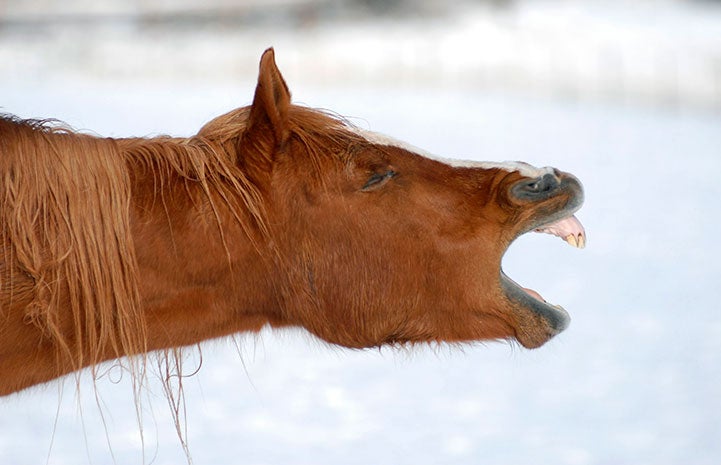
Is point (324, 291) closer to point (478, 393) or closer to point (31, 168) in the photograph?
point (31, 168)

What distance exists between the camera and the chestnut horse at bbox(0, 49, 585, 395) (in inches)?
76.2

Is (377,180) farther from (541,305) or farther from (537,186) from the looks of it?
(541,305)

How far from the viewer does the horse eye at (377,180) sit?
6.97ft

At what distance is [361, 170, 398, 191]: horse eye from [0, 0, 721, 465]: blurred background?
42cm

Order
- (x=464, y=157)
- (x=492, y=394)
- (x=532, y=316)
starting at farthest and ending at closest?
(x=464, y=157)
(x=492, y=394)
(x=532, y=316)

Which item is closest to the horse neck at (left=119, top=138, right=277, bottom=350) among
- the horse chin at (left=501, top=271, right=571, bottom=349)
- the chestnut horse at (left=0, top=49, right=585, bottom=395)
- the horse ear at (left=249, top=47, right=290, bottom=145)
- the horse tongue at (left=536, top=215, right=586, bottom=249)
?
the chestnut horse at (left=0, top=49, right=585, bottom=395)

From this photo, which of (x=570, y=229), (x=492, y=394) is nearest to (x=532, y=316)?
(x=570, y=229)

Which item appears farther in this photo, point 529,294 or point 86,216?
point 529,294

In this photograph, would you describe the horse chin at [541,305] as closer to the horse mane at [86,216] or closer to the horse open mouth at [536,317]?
the horse open mouth at [536,317]

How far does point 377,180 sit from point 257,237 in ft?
0.93

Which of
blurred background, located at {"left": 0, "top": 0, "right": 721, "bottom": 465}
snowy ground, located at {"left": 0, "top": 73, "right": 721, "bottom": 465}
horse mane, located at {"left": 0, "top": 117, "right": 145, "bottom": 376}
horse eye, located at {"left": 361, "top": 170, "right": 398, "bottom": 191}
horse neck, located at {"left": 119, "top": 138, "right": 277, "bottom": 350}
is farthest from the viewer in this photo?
blurred background, located at {"left": 0, "top": 0, "right": 721, "bottom": 465}

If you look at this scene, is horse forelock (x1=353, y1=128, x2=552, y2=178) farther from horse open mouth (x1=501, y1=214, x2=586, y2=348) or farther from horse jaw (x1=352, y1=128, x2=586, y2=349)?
horse open mouth (x1=501, y1=214, x2=586, y2=348)

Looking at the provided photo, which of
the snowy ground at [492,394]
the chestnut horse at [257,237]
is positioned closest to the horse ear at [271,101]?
the chestnut horse at [257,237]

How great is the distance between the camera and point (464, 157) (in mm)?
8266
